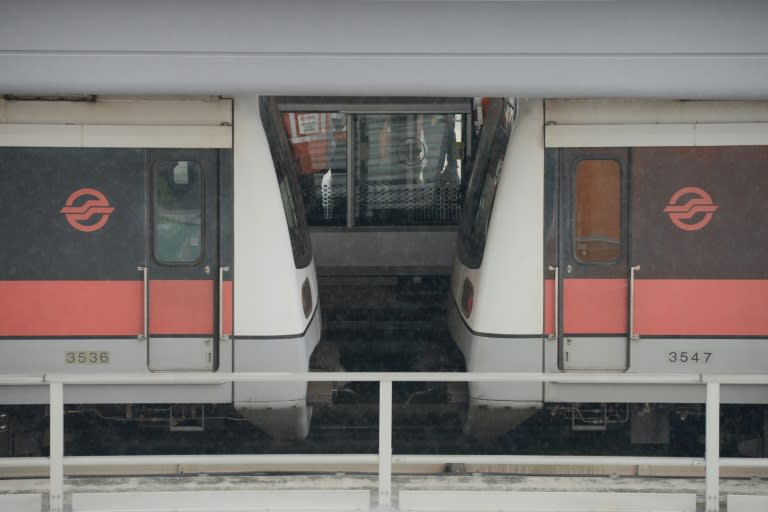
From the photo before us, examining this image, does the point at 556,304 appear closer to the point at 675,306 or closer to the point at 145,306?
the point at 675,306

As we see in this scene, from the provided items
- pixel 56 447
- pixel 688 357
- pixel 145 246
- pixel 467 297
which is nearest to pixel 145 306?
pixel 145 246

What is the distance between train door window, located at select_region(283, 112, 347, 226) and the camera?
11.3m

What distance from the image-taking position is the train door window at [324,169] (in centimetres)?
1134

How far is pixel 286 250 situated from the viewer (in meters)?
7.28

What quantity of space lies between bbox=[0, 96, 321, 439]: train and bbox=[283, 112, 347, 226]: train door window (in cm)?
405

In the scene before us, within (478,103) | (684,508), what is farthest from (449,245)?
(684,508)

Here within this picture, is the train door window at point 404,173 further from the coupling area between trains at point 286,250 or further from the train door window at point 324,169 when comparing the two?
the coupling area between trains at point 286,250

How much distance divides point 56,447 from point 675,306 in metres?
4.36

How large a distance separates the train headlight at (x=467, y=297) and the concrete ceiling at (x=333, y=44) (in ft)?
6.04

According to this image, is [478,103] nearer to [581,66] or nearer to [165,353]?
[581,66]

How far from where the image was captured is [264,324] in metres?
7.24

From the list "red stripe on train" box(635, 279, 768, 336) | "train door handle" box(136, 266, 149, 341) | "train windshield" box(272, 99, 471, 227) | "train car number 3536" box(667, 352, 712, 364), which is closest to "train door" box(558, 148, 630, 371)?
"red stripe on train" box(635, 279, 768, 336)

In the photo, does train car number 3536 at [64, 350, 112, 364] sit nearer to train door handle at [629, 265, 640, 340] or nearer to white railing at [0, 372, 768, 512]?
white railing at [0, 372, 768, 512]

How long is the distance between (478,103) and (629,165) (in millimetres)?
2942
